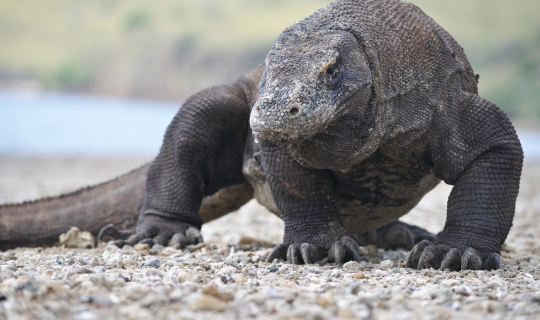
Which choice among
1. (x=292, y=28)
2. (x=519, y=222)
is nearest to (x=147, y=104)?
(x=519, y=222)

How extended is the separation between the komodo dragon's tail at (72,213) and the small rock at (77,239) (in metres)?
0.10

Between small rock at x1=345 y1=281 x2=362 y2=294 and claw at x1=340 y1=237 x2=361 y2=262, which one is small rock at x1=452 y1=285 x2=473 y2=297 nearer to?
small rock at x1=345 y1=281 x2=362 y2=294

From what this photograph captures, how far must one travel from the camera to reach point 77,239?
7594 millimetres

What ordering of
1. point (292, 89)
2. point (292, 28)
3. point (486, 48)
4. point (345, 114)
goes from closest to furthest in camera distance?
1. point (292, 89)
2. point (345, 114)
3. point (292, 28)
4. point (486, 48)

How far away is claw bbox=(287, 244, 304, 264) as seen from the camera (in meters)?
5.71

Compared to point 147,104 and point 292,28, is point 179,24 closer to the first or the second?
point 147,104

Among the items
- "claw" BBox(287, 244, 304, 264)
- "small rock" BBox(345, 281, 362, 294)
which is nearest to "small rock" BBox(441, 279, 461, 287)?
"small rock" BBox(345, 281, 362, 294)

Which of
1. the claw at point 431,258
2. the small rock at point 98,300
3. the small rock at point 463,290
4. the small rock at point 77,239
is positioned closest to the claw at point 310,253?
the claw at point 431,258

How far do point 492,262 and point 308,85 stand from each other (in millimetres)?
1880

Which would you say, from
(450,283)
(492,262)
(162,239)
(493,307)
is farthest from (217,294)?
(162,239)

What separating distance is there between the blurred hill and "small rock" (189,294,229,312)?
37.6 metres

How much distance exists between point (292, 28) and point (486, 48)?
43.3m

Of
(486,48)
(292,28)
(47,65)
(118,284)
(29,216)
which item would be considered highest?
(47,65)

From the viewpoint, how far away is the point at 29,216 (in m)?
7.65
